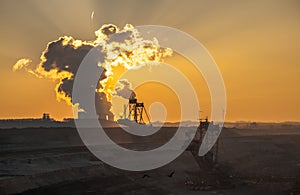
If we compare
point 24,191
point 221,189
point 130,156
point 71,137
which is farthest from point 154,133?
point 24,191

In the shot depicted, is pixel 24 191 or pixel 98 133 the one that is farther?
pixel 98 133

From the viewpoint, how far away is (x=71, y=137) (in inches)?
3238

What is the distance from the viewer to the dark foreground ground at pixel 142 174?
141 ft

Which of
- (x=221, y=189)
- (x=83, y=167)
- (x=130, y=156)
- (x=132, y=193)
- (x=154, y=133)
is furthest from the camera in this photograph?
(x=154, y=133)

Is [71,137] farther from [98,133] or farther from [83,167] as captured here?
[83,167]

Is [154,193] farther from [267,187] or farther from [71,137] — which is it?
[71,137]

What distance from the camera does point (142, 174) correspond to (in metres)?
53.3

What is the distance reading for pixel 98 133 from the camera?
8994 centimetres

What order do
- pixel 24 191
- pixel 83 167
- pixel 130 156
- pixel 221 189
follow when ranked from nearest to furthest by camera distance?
pixel 24 191
pixel 221 189
pixel 83 167
pixel 130 156

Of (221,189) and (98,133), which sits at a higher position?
(98,133)

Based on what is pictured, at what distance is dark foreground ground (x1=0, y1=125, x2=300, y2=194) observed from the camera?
43.0 m

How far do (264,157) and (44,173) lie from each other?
41215 mm

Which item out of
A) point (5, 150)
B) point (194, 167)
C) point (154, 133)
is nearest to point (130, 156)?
point (194, 167)

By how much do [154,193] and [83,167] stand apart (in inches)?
518
